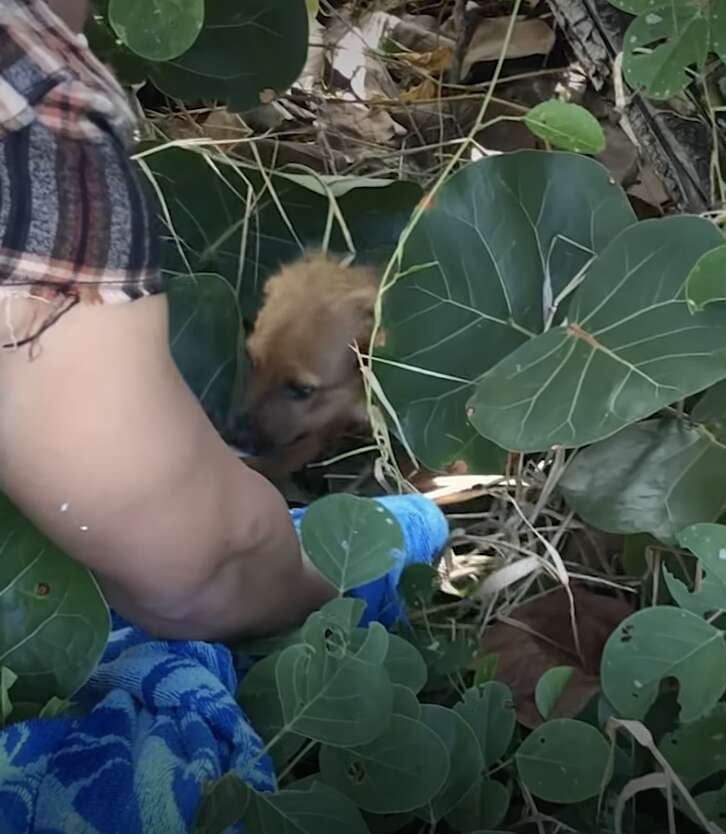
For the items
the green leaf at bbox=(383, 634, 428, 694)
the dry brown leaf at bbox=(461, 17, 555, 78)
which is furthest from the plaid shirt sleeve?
the dry brown leaf at bbox=(461, 17, 555, 78)

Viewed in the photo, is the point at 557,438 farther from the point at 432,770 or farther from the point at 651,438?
the point at 432,770

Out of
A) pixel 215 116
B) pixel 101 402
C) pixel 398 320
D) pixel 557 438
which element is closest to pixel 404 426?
pixel 398 320

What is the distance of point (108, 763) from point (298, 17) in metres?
0.70

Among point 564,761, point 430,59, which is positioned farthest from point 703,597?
point 430,59

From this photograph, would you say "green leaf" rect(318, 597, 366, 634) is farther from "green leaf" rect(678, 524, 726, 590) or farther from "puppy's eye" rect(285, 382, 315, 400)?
"puppy's eye" rect(285, 382, 315, 400)

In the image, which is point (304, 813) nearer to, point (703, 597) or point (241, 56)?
point (703, 597)

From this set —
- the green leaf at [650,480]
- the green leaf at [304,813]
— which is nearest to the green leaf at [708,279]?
the green leaf at [650,480]

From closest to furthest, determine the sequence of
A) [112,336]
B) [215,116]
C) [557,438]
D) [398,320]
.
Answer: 1. [112,336]
2. [557,438]
3. [398,320]
4. [215,116]

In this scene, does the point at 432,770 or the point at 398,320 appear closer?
the point at 432,770

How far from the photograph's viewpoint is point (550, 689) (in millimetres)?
735

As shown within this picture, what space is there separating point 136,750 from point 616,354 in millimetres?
423

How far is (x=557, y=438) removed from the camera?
755 millimetres

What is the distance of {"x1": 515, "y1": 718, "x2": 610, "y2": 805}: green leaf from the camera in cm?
65

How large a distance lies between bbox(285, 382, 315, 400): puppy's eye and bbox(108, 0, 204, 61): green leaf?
45cm
